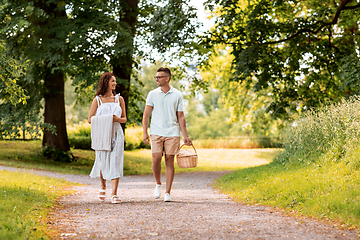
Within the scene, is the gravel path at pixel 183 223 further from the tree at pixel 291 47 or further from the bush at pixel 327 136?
the tree at pixel 291 47

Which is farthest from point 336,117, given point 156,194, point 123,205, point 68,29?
point 68,29

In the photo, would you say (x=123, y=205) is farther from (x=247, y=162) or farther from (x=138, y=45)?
(x=247, y=162)

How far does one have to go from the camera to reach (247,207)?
6105 millimetres

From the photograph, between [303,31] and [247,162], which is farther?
[247,162]

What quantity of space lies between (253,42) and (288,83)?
2497mm

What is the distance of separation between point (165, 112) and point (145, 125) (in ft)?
1.57

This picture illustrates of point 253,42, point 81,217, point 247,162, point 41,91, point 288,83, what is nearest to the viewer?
point 81,217

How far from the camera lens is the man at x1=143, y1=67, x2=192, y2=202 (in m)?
6.46

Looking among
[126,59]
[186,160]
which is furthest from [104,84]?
[126,59]

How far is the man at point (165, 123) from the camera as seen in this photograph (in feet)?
21.2

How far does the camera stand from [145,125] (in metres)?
6.67

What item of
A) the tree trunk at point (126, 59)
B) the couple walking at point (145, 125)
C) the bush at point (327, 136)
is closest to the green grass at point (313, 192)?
the bush at point (327, 136)

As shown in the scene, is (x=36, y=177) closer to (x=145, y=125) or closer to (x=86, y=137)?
(x=145, y=125)

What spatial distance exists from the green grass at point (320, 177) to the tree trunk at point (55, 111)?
9665 mm
